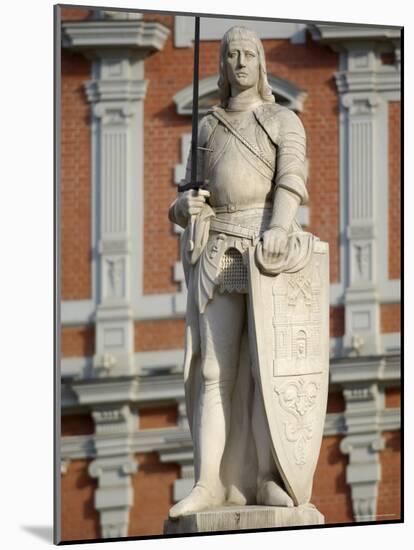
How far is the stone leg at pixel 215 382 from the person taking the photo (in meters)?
13.8

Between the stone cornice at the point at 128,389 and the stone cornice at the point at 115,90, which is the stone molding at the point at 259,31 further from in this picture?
the stone cornice at the point at 128,389

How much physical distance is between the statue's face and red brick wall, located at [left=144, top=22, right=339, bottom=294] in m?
7.40

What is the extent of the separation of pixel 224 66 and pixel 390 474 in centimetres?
765

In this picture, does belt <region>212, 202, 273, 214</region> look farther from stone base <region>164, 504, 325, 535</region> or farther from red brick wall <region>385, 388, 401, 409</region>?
red brick wall <region>385, 388, 401, 409</region>

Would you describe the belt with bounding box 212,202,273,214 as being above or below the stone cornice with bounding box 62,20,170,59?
below

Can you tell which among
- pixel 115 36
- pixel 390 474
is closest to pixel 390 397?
pixel 390 474

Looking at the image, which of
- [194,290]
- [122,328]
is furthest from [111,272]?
[194,290]

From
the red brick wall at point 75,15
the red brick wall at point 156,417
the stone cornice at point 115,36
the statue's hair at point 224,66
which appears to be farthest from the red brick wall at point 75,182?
the statue's hair at point 224,66

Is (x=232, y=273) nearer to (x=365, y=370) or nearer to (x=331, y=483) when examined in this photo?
(x=331, y=483)

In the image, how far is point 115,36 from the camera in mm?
21312

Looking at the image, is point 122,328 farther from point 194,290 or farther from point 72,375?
point 194,290

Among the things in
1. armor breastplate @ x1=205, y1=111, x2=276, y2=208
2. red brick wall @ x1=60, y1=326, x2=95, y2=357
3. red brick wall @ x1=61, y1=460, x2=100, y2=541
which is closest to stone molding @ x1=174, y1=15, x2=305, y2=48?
red brick wall @ x1=60, y1=326, x2=95, y2=357

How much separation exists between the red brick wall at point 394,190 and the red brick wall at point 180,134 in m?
0.43

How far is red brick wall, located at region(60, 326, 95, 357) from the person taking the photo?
2119cm
